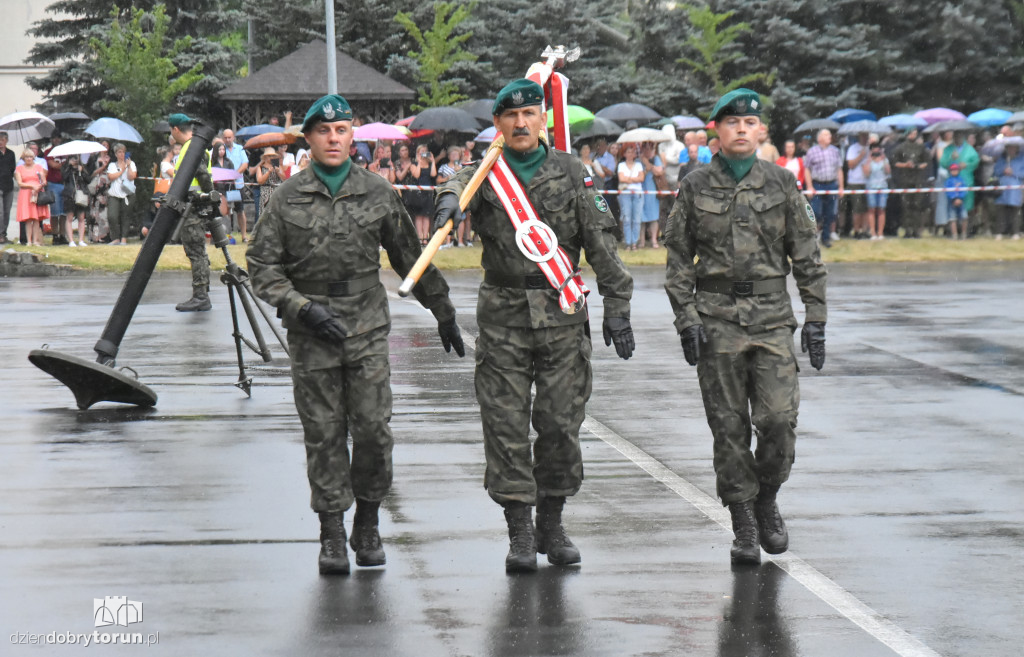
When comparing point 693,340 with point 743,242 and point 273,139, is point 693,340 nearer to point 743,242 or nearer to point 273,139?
point 743,242

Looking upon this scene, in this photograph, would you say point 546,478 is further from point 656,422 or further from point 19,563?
point 656,422

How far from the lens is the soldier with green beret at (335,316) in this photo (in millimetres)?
6703

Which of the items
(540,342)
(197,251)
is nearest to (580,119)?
(197,251)

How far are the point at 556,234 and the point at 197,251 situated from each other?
11.1 meters

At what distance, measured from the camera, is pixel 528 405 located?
269 inches

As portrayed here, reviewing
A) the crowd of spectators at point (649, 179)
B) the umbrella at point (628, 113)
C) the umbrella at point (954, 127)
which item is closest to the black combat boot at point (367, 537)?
the crowd of spectators at point (649, 179)

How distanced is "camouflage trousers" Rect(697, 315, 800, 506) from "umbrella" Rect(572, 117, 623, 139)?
1973 centimetres

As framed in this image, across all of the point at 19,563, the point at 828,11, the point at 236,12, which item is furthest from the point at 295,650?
the point at 236,12

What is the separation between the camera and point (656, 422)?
34.5 ft

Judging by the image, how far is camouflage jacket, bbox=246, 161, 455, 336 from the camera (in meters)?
6.73

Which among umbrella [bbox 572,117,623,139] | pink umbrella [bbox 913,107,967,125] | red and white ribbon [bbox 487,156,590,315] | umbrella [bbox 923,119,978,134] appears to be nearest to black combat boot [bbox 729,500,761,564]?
red and white ribbon [bbox 487,156,590,315]

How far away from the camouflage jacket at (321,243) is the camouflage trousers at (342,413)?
4.0 inches

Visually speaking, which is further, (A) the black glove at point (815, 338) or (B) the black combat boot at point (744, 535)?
(A) the black glove at point (815, 338)

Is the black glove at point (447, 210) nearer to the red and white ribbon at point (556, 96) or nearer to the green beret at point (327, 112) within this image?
the green beret at point (327, 112)
